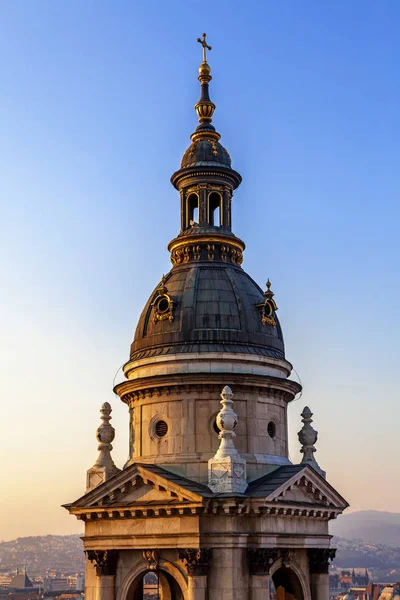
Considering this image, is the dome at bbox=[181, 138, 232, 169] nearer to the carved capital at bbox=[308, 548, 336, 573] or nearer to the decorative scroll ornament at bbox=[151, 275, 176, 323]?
the decorative scroll ornament at bbox=[151, 275, 176, 323]

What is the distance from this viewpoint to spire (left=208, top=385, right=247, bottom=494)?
4012cm

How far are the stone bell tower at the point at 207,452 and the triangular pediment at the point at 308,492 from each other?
0.07 m

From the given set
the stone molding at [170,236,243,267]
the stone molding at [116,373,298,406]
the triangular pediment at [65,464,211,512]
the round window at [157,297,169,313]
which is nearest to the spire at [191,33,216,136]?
the stone molding at [170,236,243,267]

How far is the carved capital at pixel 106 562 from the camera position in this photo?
42.7m

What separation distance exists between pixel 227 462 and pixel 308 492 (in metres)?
5.86

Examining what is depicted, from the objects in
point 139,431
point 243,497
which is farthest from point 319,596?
point 139,431

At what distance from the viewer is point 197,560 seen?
39594 mm

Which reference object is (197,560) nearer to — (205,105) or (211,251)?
(211,251)

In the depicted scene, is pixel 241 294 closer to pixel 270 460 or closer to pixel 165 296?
pixel 165 296

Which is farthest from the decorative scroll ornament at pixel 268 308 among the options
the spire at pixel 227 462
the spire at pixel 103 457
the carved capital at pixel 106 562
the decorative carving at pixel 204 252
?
the carved capital at pixel 106 562

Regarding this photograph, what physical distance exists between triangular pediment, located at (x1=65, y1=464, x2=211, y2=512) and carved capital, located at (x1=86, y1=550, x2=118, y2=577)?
2147 mm

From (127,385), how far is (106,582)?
30.3 feet

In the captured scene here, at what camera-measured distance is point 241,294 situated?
153ft

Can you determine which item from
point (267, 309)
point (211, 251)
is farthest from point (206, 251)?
point (267, 309)
